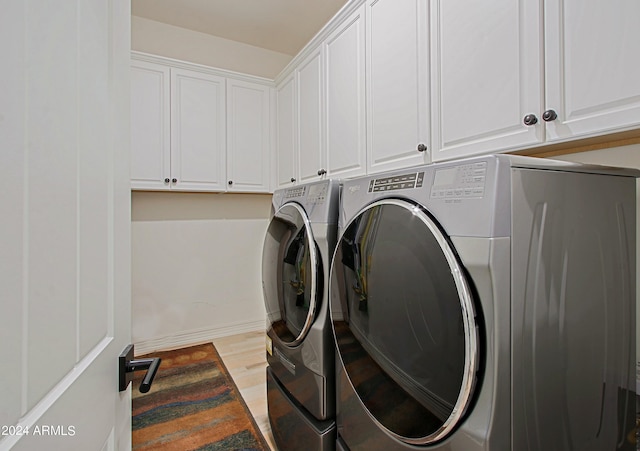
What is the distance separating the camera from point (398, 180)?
0.91 m

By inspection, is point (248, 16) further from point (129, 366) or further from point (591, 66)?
point (129, 366)

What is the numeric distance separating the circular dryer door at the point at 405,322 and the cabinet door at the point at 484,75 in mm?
539

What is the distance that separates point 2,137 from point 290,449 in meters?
1.54

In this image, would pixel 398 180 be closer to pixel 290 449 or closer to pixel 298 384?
pixel 298 384

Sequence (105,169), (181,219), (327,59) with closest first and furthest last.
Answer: (105,169) → (327,59) → (181,219)

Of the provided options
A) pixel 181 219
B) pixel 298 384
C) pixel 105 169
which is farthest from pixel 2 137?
pixel 181 219

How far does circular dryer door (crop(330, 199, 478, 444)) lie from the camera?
70 cm

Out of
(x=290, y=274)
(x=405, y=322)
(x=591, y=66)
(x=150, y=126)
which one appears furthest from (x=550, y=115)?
(x=150, y=126)

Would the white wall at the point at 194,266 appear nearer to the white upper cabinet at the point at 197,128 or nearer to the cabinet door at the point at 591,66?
the white upper cabinet at the point at 197,128

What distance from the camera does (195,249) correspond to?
9.64ft

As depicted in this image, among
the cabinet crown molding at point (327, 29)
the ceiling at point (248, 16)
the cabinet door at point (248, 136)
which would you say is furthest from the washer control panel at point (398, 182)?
the ceiling at point (248, 16)

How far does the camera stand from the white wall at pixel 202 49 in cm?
266

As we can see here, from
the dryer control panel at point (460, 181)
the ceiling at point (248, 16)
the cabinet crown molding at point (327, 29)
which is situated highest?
the ceiling at point (248, 16)

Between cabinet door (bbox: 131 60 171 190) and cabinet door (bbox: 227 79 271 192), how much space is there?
0.51 meters
